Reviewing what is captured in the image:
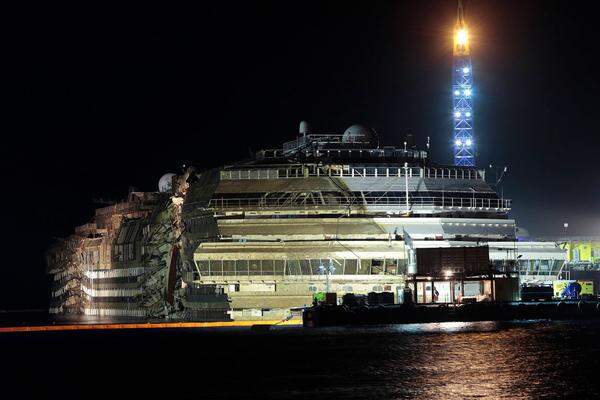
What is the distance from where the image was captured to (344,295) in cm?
17250

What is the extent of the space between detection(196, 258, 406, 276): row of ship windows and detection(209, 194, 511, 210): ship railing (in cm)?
916

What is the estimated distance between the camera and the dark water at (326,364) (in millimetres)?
96438

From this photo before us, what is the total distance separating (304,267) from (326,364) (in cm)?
6862

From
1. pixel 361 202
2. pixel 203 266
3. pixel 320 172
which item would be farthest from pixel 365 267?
pixel 203 266

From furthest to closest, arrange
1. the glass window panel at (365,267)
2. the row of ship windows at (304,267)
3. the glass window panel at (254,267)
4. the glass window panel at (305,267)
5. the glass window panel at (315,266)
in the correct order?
the glass window panel at (365,267), the glass window panel at (315,266), the glass window panel at (305,267), the row of ship windows at (304,267), the glass window panel at (254,267)

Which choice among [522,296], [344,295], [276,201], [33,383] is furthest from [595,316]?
[33,383]

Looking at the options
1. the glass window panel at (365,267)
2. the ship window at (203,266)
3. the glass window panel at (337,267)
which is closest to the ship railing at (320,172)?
the glass window panel at (365,267)

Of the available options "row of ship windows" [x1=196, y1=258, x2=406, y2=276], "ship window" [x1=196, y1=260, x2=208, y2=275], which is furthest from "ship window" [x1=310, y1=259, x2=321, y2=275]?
"ship window" [x1=196, y1=260, x2=208, y2=275]

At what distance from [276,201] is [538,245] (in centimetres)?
3900

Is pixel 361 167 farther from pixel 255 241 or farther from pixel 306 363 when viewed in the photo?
pixel 306 363

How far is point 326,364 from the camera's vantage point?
114312mm

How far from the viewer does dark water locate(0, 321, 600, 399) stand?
96438 millimetres

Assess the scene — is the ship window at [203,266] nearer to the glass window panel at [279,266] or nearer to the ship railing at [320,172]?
the glass window panel at [279,266]

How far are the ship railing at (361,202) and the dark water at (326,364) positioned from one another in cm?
3030
